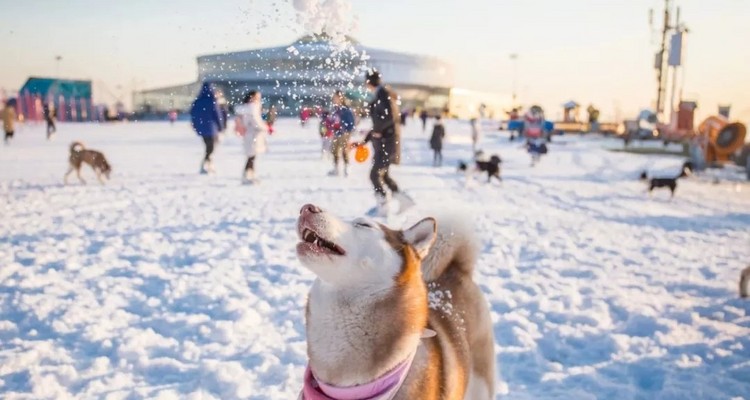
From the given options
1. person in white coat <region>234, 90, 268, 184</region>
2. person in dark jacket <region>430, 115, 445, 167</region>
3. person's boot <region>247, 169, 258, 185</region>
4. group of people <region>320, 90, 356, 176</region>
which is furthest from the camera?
person in dark jacket <region>430, 115, 445, 167</region>

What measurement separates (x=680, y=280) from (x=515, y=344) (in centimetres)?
300

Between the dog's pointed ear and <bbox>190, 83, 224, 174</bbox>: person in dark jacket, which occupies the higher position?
<bbox>190, 83, 224, 174</bbox>: person in dark jacket

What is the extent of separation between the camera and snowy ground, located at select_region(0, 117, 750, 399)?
3695 millimetres

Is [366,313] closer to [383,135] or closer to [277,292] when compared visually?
[277,292]

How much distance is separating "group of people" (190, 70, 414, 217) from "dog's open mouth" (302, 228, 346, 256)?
19.0 feet

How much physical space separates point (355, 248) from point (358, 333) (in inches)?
13.3

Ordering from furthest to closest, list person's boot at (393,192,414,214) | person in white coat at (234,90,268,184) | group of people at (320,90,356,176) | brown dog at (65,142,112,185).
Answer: brown dog at (65,142,112,185) → person in white coat at (234,90,268,184) → group of people at (320,90,356,176) → person's boot at (393,192,414,214)

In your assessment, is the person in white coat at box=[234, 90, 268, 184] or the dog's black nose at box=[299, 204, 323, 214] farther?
the person in white coat at box=[234, 90, 268, 184]

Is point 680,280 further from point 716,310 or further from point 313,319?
point 313,319

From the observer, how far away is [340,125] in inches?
476

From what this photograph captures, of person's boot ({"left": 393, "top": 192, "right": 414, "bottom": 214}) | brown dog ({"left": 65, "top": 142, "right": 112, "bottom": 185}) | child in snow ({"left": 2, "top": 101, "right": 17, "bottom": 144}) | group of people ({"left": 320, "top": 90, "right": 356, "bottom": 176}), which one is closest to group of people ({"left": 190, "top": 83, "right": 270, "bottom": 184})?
group of people ({"left": 320, "top": 90, "right": 356, "bottom": 176})

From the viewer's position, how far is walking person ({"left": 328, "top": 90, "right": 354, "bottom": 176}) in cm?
885

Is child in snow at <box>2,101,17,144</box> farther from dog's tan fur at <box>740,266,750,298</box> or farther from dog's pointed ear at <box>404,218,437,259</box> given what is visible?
dog's tan fur at <box>740,266,750,298</box>

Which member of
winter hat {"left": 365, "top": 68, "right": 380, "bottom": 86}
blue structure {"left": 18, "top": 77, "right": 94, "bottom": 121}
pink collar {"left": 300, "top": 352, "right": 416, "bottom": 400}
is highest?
blue structure {"left": 18, "top": 77, "right": 94, "bottom": 121}
